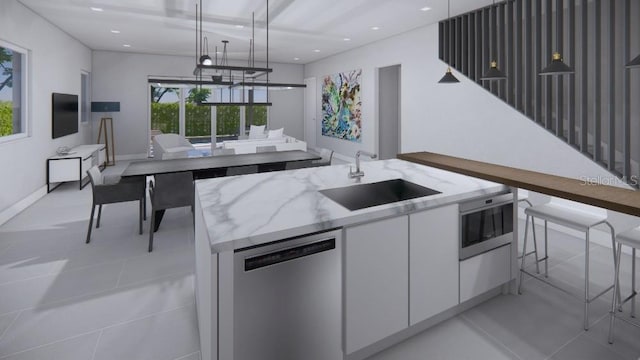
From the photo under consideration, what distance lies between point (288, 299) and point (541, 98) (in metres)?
3.95

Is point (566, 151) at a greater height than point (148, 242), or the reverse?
point (566, 151)

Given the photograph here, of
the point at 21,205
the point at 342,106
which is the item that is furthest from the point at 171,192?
the point at 342,106

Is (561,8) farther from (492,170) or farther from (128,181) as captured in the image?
(128,181)

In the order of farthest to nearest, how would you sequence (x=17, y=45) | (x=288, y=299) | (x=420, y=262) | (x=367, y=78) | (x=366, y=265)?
(x=367, y=78) → (x=17, y=45) → (x=420, y=262) → (x=366, y=265) → (x=288, y=299)

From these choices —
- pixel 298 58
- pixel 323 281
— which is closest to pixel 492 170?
pixel 323 281

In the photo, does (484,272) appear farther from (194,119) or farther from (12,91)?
(194,119)

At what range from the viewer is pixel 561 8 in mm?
3600

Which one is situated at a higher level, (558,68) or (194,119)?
(194,119)

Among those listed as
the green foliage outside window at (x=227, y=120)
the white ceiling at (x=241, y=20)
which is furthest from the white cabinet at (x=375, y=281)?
the green foliage outside window at (x=227, y=120)

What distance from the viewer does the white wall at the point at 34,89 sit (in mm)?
4426

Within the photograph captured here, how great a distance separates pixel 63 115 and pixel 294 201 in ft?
20.8

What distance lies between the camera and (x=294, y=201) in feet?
6.61

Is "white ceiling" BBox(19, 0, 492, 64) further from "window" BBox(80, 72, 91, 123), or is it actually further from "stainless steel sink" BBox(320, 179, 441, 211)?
"stainless steel sink" BBox(320, 179, 441, 211)

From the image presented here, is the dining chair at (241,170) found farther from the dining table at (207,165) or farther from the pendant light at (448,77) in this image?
the pendant light at (448,77)
